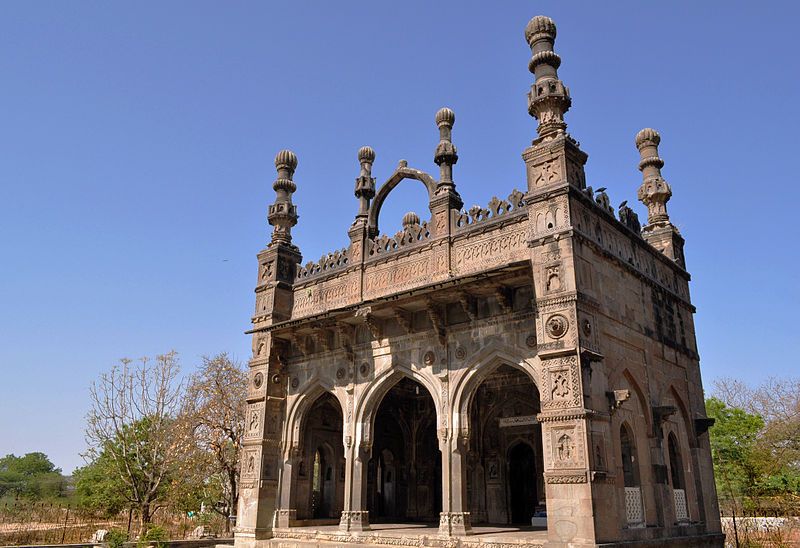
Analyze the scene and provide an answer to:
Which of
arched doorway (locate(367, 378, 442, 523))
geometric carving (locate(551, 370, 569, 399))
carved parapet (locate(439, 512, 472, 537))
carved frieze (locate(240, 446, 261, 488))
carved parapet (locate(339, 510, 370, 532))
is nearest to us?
geometric carving (locate(551, 370, 569, 399))

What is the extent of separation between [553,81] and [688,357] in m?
7.54

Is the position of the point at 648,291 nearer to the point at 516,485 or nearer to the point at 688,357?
the point at 688,357

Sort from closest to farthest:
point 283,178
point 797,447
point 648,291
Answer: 1. point 648,291
2. point 283,178
3. point 797,447

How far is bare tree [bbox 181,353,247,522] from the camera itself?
1011 inches

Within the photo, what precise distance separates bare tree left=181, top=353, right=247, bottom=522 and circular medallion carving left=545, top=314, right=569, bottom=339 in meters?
17.7

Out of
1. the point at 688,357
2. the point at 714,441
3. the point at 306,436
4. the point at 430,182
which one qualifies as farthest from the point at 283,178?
the point at 714,441

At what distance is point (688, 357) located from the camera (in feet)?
51.3

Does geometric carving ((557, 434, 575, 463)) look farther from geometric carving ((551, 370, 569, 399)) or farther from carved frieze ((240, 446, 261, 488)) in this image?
carved frieze ((240, 446, 261, 488))

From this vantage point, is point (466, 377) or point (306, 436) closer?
point (466, 377)

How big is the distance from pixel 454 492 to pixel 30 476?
7123 cm

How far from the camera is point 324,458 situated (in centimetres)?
1794

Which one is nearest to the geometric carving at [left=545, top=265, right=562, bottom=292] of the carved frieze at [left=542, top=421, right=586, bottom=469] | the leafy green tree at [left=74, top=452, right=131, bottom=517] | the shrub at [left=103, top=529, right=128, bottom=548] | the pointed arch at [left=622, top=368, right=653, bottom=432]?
the carved frieze at [left=542, top=421, right=586, bottom=469]

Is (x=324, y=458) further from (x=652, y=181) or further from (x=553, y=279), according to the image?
(x=652, y=181)

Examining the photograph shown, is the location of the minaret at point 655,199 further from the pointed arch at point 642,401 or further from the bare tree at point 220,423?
the bare tree at point 220,423
